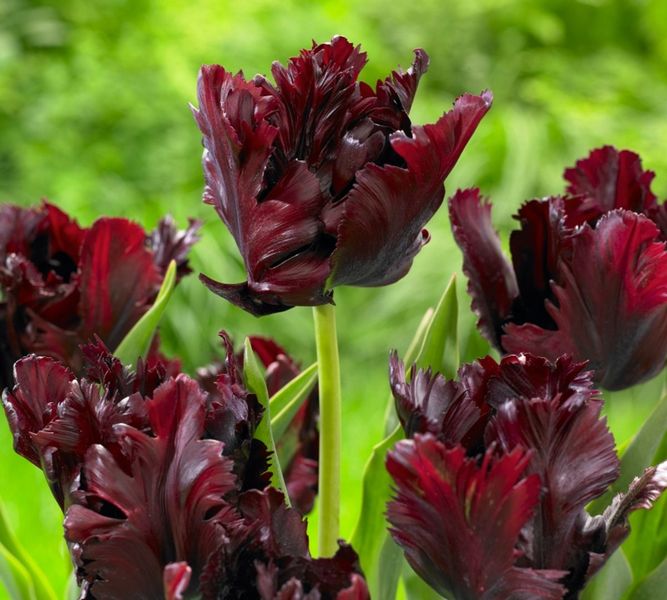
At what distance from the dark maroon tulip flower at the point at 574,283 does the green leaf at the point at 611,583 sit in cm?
8

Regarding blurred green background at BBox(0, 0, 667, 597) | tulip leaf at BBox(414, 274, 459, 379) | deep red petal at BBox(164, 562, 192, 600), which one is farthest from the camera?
blurred green background at BBox(0, 0, 667, 597)

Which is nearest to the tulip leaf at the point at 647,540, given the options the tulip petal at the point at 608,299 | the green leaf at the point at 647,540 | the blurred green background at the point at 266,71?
the green leaf at the point at 647,540

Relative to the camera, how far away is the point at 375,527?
1.72ft

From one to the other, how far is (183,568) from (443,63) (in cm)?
389

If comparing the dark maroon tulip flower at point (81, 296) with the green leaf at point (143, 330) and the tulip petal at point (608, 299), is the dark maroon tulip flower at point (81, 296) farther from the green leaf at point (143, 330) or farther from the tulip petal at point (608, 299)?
the tulip petal at point (608, 299)

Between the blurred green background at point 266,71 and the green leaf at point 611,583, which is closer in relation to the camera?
the green leaf at point 611,583

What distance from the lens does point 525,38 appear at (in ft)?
14.7

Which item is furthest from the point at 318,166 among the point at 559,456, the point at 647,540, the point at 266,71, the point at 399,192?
the point at 266,71

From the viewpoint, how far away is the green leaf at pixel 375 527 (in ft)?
1.58

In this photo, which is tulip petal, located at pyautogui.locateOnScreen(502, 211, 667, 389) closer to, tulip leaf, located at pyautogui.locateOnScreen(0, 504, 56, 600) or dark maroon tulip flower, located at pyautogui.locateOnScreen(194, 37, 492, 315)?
dark maroon tulip flower, located at pyautogui.locateOnScreen(194, 37, 492, 315)

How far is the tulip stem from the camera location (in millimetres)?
435

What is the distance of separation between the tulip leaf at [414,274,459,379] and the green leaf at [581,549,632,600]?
0.11 m

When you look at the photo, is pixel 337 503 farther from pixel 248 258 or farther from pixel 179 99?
pixel 179 99

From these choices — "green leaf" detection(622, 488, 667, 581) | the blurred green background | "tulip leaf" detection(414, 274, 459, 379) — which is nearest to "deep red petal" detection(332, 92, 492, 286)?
"tulip leaf" detection(414, 274, 459, 379)
